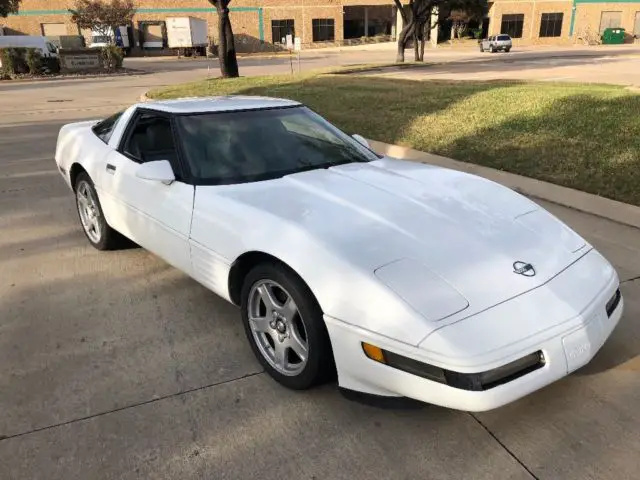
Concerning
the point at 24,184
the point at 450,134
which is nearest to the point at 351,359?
the point at 24,184

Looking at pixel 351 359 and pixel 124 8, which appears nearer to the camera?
pixel 351 359

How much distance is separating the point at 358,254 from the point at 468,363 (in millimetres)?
694

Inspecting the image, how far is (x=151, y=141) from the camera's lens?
3992 mm

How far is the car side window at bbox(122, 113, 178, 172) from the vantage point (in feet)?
12.3

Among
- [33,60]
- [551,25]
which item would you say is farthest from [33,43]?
[551,25]

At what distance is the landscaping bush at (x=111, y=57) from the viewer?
117ft

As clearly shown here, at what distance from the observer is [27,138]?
10.7 meters

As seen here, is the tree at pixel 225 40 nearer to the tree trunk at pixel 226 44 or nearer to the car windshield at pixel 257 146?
the tree trunk at pixel 226 44

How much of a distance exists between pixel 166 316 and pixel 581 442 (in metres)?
2.52

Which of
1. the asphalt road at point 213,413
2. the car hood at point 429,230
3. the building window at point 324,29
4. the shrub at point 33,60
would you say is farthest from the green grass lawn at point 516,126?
the building window at point 324,29

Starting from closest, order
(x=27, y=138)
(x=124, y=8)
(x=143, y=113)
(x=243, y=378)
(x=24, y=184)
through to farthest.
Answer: (x=243, y=378) < (x=143, y=113) < (x=24, y=184) < (x=27, y=138) < (x=124, y=8)

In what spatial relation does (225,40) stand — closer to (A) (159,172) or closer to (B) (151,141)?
(B) (151,141)

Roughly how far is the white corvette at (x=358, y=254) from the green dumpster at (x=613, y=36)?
6667 cm

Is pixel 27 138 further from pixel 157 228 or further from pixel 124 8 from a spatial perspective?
pixel 124 8
